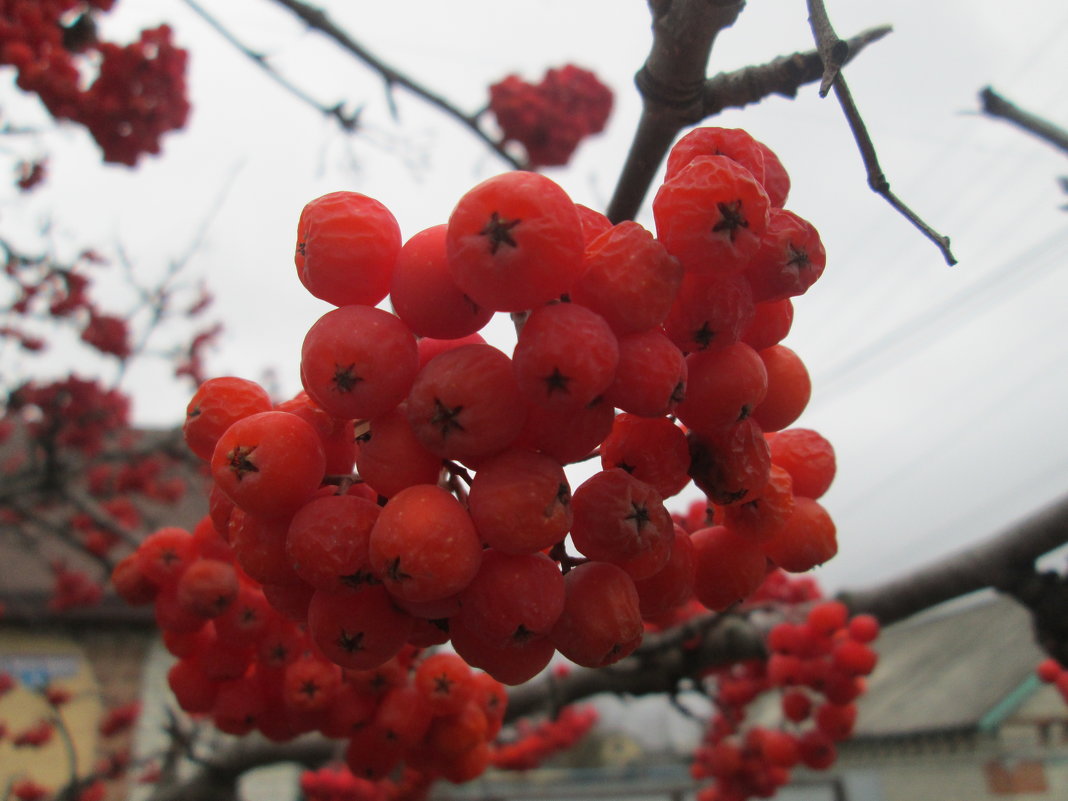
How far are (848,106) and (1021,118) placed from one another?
182 cm

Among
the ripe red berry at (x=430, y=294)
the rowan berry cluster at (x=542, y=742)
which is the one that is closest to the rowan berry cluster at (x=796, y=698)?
the rowan berry cluster at (x=542, y=742)

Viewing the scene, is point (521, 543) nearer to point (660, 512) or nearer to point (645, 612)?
point (660, 512)

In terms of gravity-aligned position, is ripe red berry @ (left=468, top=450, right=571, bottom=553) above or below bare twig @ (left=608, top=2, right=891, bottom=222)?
below

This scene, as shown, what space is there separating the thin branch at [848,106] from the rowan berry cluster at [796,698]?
2071 mm

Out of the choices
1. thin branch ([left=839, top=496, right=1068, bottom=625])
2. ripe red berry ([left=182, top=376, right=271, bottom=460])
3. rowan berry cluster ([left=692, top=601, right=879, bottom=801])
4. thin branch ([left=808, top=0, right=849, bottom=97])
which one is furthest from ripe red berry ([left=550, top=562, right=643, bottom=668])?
thin branch ([left=839, top=496, right=1068, bottom=625])

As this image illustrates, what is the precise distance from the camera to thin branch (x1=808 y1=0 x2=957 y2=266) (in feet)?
3.07

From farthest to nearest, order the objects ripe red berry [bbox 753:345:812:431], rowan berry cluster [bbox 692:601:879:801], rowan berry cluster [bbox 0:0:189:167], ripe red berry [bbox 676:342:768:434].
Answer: rowan berry cluster [bbox 0:0:189:167] < rowan berry cluster [bbox 692:601:879:801] < ripe red berry [bbox 753:345:812:431] < ripe red berry [bbox 676:342:768:434]

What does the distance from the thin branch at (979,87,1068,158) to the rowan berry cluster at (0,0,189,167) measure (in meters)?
5.00

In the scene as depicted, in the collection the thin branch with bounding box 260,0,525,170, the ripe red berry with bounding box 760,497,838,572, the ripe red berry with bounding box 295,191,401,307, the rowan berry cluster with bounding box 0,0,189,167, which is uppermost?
the rowan berry cluster with bounding box 0,0,189,167

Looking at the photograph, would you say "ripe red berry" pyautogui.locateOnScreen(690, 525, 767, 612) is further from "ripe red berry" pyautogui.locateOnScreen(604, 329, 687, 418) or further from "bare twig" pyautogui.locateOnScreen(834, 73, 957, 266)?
"bare twig" pyautogui.locateOnScreen(834, 73, 957, 266)

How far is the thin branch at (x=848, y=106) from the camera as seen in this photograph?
3.07ft

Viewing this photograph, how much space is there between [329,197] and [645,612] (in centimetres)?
96

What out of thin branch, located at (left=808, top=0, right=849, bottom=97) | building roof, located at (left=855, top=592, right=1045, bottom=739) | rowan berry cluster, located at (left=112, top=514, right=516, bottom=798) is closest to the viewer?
thin branch, located at (left=808, top=0, right=849, bottom=97)

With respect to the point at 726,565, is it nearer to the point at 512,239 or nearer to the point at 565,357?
the point at 565,357
